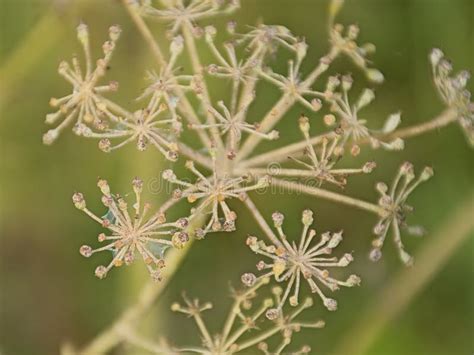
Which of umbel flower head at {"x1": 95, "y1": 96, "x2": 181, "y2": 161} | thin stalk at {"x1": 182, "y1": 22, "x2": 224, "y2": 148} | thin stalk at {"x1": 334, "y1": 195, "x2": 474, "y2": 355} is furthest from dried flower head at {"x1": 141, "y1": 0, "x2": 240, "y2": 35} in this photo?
thin stalk at {"x1": 334, "y1": 195, "x2": 474, "y2": 355}

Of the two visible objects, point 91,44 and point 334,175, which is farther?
point 91,44

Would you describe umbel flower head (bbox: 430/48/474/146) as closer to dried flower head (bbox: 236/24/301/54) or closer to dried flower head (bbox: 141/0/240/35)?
dried flower head (bbox: 236/24/301/54)

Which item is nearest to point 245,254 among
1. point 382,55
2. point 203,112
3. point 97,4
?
point 203,112

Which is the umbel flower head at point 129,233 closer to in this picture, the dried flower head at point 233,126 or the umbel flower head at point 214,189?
the umbel flower head at point 214,189

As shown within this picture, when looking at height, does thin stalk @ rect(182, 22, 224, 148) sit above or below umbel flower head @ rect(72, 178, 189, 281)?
above

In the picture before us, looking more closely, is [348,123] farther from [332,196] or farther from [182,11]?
[182,11]

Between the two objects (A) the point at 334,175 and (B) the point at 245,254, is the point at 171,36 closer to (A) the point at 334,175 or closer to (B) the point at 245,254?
(A) the point at 334,175

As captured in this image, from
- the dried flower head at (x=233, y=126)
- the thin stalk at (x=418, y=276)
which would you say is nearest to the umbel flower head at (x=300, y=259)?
the dried flower head at (x=233, y=126)
